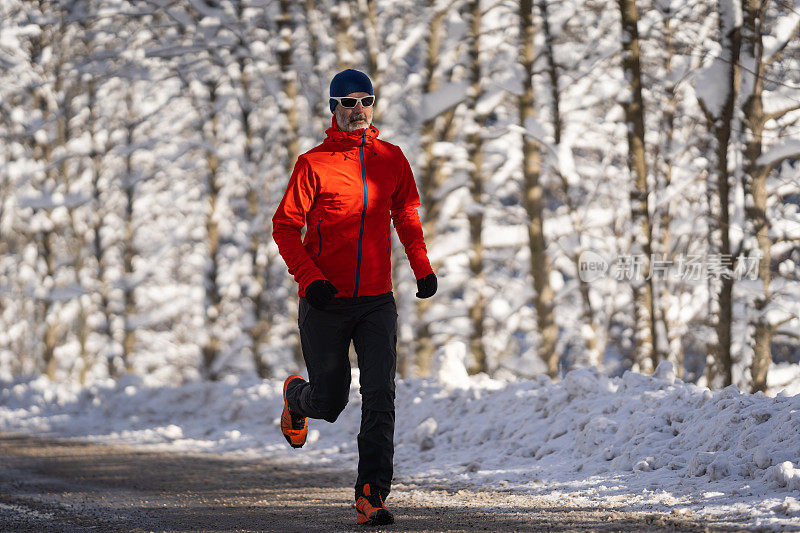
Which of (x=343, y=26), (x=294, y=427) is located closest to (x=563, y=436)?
(x=294, y=427)

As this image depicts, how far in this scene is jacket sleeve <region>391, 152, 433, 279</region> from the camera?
514cm

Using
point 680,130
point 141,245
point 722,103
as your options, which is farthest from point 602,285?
point 141,245

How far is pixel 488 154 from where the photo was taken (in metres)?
17.7

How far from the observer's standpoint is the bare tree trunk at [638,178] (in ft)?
39.5

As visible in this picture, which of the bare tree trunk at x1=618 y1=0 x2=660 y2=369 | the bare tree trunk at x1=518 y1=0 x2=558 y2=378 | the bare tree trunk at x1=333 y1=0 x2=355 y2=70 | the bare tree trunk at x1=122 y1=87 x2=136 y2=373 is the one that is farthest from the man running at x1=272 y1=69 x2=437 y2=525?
the bare tree trunk at x1=122 y1=87 x2=136 y2=373

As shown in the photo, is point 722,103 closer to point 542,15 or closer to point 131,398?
point 542,15

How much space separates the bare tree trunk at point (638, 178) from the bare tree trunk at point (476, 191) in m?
3.48

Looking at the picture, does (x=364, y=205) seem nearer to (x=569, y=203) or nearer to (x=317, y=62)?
(x=569, y=203)

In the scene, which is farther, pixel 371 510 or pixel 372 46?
pixel 372 46

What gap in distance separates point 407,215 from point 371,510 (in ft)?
5.11

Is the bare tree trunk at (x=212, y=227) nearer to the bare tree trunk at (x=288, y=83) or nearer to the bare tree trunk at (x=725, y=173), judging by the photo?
the bare tree trunk at (x=288, y=83)

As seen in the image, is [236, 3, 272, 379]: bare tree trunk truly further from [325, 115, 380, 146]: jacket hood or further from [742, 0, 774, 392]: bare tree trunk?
[325, 115, 380, 146]: jacket hood

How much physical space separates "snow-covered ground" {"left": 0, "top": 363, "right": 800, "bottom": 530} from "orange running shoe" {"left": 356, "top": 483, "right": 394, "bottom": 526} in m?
1.19

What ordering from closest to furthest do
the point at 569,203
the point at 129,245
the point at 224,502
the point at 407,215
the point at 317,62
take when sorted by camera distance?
the point at 407,215
the point at 224,502
the point at 569,203
the point at 317,62
the point at 129,245
